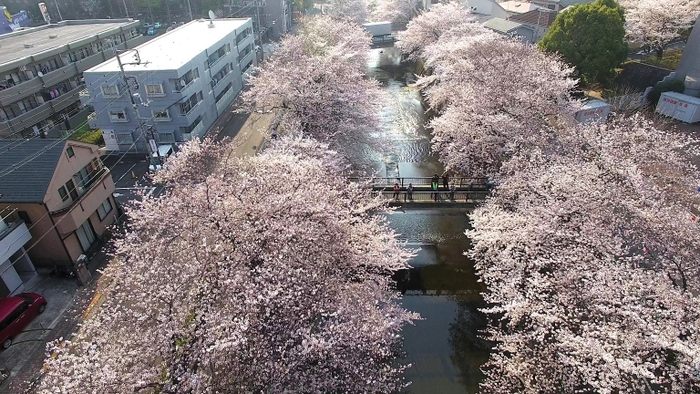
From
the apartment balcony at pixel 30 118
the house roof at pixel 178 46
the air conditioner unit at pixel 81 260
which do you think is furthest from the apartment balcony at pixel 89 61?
the air conditioner unit at pixel 81 260

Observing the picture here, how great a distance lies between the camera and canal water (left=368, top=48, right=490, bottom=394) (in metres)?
14.3

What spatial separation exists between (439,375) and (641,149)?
535 inches

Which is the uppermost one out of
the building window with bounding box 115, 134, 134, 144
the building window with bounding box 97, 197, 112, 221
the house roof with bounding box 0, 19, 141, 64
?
the house roof with bounding box 0, 19, 141, 64

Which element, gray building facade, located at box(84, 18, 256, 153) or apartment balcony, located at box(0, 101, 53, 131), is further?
apartment balcony, located at box(0, 101, 53, 131)

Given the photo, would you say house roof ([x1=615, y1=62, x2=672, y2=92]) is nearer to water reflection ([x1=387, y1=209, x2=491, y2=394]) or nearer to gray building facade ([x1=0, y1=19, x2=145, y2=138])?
water reflection ([x1=387, y1=209, x2=491, y2=394])

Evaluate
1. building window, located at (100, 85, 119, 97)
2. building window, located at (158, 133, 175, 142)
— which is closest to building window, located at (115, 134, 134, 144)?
building window, located at (158, 133, 175, 142)

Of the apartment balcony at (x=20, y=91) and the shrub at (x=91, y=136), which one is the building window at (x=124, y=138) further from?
the apartment balcony at (x=20, y=91)

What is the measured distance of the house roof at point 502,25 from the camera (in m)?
41.3

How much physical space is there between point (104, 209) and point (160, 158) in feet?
21.3

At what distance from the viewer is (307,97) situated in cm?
2511

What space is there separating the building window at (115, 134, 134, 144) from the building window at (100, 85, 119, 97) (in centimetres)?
291

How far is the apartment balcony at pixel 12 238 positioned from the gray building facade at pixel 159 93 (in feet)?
32.9

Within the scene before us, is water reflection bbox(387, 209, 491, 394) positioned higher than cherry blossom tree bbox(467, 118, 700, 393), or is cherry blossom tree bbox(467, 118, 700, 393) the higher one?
cherry blossom tree bbox(467, 118, 700, 393)

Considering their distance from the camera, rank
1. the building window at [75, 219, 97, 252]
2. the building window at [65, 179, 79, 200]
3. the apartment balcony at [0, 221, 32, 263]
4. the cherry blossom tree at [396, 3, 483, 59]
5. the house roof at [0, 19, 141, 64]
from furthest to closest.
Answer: the cherry blossom tree at [396, 3, 483, 59] < the house roof at [0, 19, 141, 64] < the building window at [75, 219, 97, 252] < the building window at [65, 179, 79, 200] < the apartment balcony at [0, 221, 32, 263]
